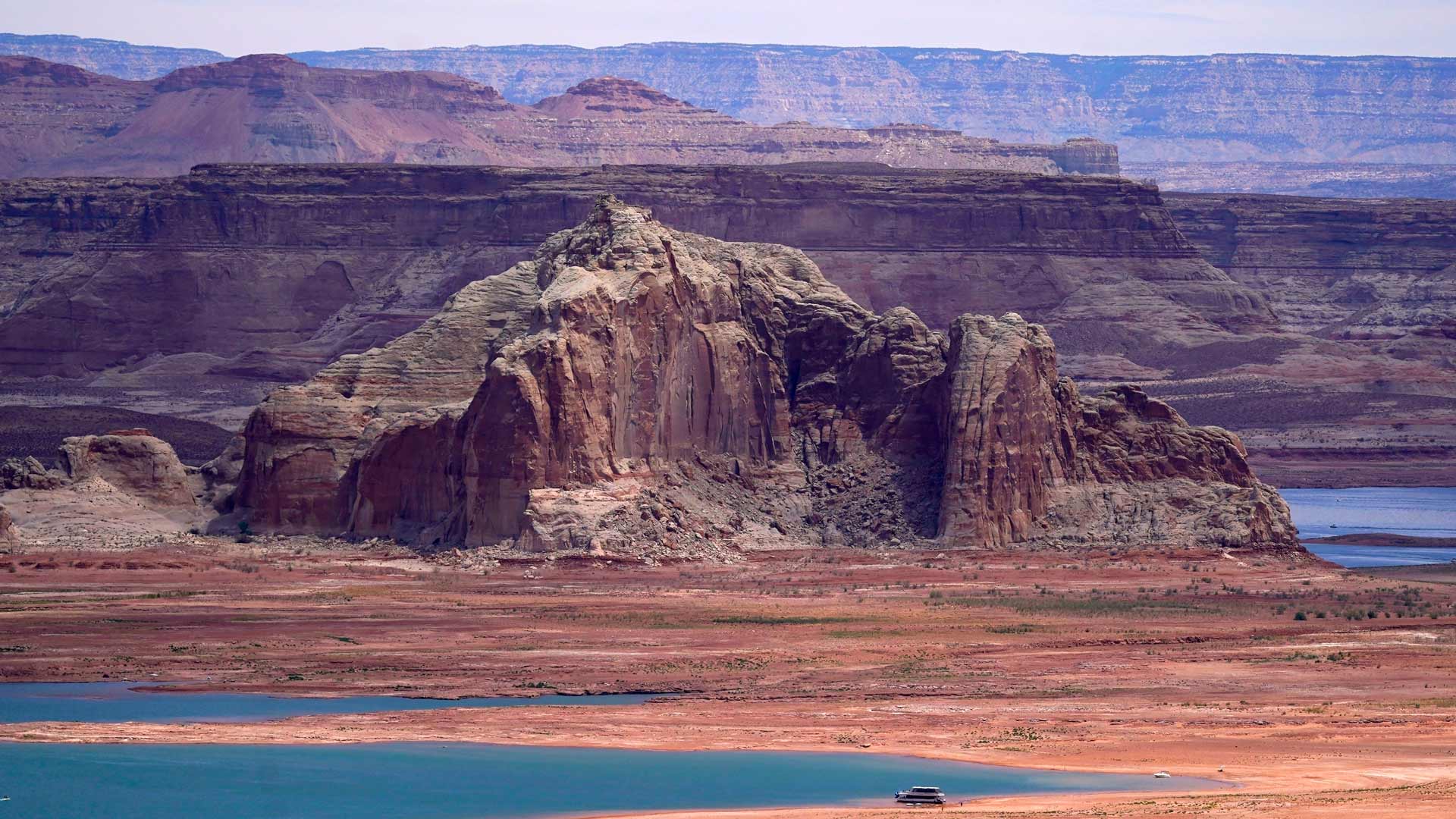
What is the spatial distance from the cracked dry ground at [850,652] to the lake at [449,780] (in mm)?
872

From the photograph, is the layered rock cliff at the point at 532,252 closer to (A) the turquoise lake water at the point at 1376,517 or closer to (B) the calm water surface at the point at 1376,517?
(B) the calm water surface at the point at 1376,517

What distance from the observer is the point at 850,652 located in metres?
60.3

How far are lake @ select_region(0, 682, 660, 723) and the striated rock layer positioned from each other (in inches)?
764

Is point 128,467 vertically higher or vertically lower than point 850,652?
Answer: higher

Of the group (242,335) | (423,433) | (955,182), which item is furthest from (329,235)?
(423,433)

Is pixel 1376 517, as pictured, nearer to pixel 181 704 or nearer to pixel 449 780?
pixel 181 704

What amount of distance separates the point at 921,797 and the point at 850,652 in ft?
58.5

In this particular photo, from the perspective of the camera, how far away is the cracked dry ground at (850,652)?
48.2 metres

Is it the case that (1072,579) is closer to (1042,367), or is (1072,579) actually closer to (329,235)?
(1042,367)

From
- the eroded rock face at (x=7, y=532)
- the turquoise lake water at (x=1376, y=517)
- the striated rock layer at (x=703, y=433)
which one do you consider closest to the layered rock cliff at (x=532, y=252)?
the turquoise lake water at (x=1376, y=517)

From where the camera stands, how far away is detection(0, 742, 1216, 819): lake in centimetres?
4441

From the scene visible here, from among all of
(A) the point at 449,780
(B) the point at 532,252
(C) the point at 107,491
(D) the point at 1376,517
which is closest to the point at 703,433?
(C) the point at 107,491

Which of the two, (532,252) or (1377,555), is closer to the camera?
(1377,555)

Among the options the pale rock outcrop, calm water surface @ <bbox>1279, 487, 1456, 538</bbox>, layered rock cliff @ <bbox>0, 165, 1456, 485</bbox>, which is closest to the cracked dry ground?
the pale rock outcrop
